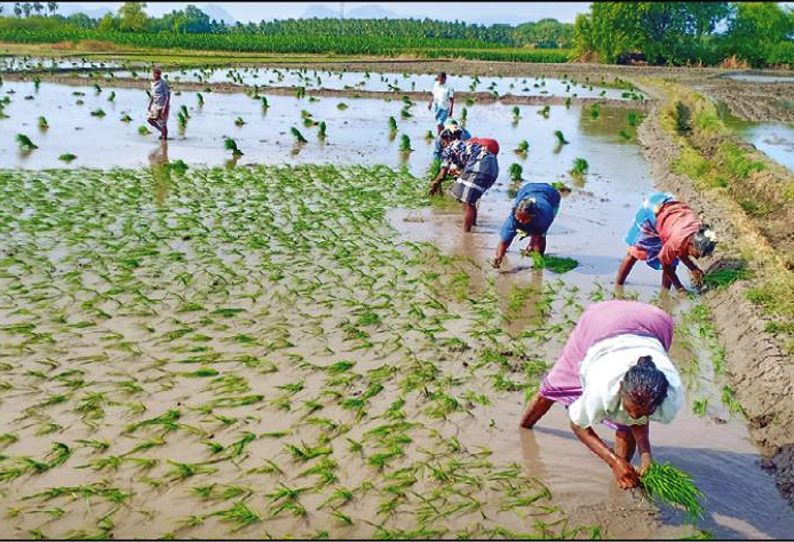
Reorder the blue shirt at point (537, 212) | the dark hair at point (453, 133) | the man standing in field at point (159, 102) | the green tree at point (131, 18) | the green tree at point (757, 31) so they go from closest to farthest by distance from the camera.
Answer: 1. the blue shirt at point (537, 212)
2. the dark hair at point (453, 133)
3. the man standing in field at point (159, 102)
4. the green tree at point (757, 31)
5. the green tree at point (131, 18)

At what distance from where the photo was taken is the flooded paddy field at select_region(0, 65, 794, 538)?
3555 mm

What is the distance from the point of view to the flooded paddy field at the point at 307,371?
11.7ft

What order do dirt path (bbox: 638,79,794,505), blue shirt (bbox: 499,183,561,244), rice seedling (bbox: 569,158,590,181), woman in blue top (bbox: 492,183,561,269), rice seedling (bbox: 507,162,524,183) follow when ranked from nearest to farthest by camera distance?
dirt path (bbox: 638,79,794,505) → woman in blue top (bbox: 492,183,561,269) → blue shirt (bbox: 499,183,561,244) → rice seedling (bbox: 507,162,524,183) → rice seedling (bbox: 569,158,590,181)

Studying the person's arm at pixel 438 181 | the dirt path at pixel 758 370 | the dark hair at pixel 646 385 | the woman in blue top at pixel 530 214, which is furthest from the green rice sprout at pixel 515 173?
the dark hair at pixel 646 385

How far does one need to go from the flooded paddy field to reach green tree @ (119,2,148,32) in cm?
6047

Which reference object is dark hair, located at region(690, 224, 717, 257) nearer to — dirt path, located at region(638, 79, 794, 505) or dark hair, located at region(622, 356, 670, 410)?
dirt path, located at region(638, 79, 794, 505)

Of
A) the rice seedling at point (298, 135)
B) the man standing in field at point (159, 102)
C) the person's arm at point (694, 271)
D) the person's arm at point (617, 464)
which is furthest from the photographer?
the rice seedling at point (298, 135)

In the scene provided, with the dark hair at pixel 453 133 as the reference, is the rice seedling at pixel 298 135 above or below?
below

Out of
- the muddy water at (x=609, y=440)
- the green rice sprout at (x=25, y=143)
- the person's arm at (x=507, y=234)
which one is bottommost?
the muddy water at (x=609, y=440)

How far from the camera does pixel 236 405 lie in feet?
14.4

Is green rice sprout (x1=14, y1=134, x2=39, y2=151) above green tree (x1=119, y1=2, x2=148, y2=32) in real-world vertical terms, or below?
below

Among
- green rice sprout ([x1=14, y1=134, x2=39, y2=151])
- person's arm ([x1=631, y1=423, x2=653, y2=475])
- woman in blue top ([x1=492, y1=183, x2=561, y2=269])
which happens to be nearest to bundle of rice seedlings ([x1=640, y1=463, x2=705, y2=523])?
person's arm ([x1=631, y1=423, x2=653, y2=475])

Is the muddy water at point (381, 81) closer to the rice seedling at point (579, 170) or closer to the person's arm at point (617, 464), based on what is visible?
the rice seedling at point (579, 170)

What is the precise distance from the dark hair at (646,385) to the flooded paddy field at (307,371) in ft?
3.08
